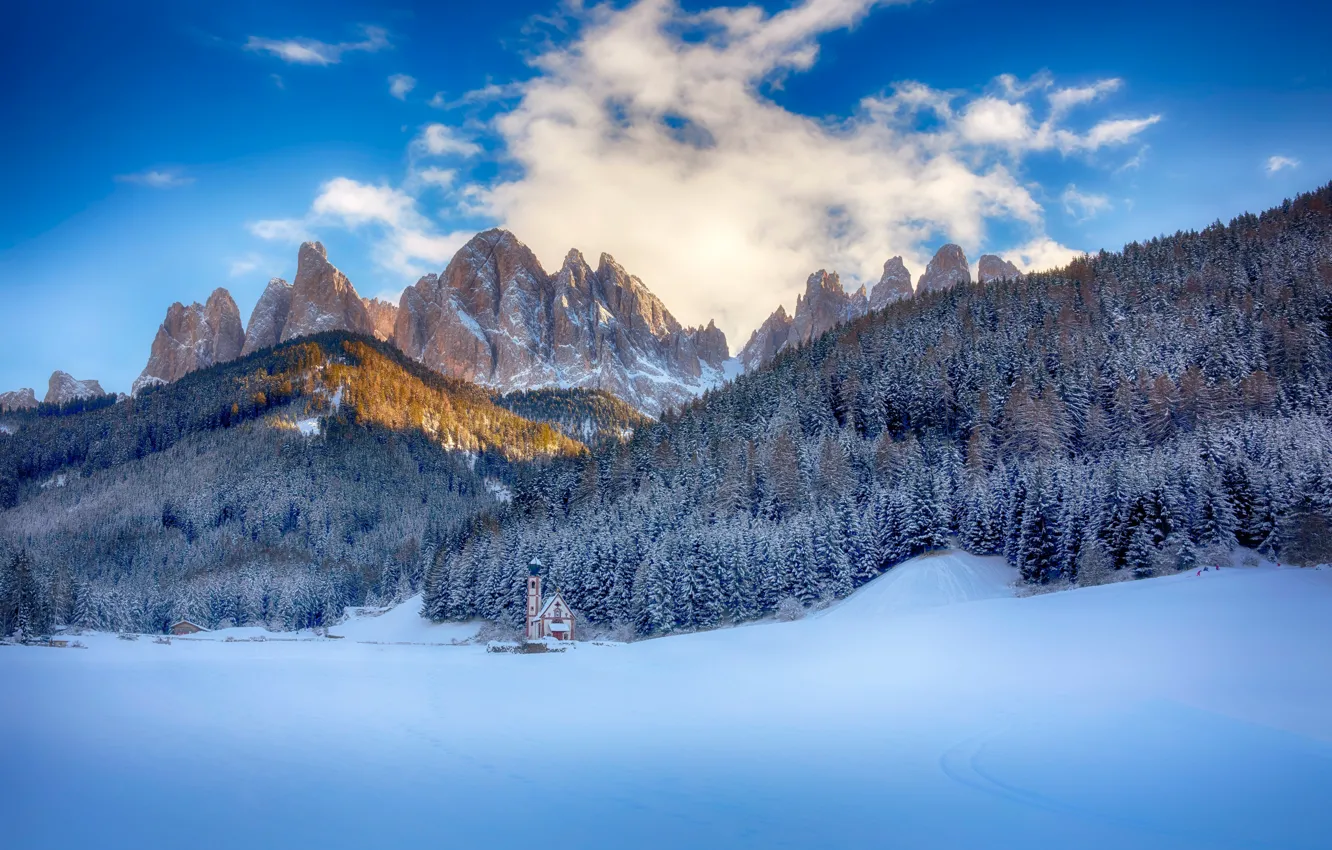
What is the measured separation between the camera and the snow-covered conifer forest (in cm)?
4625

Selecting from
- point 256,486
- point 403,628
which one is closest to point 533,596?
point 403,628

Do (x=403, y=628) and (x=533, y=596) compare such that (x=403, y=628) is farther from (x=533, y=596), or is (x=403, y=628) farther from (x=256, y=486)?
(x=256, y=486)

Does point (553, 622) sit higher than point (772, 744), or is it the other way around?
point (772, 744)

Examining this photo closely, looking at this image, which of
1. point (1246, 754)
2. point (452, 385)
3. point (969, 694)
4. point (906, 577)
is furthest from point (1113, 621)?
point (452, 385)

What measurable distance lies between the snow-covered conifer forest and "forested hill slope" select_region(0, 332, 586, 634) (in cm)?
71

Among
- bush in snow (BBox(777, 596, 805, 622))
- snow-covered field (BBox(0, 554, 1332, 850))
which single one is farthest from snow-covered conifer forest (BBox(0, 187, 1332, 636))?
snow-covered field (BBox(0, 554, 1332, 850))

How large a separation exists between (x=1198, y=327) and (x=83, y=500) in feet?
584

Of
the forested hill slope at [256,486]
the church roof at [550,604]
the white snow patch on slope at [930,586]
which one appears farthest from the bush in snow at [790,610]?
the forested hill slope at [256,486]

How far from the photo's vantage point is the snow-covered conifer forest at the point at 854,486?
46.2 m

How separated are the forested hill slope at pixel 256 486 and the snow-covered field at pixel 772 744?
62738mm

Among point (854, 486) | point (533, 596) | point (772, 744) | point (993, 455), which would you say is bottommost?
point (533, 596)

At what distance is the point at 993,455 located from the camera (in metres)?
64.8

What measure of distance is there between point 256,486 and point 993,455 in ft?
417

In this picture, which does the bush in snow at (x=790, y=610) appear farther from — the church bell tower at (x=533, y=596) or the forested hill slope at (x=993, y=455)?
the church bell tower at (x=533, y=596)
